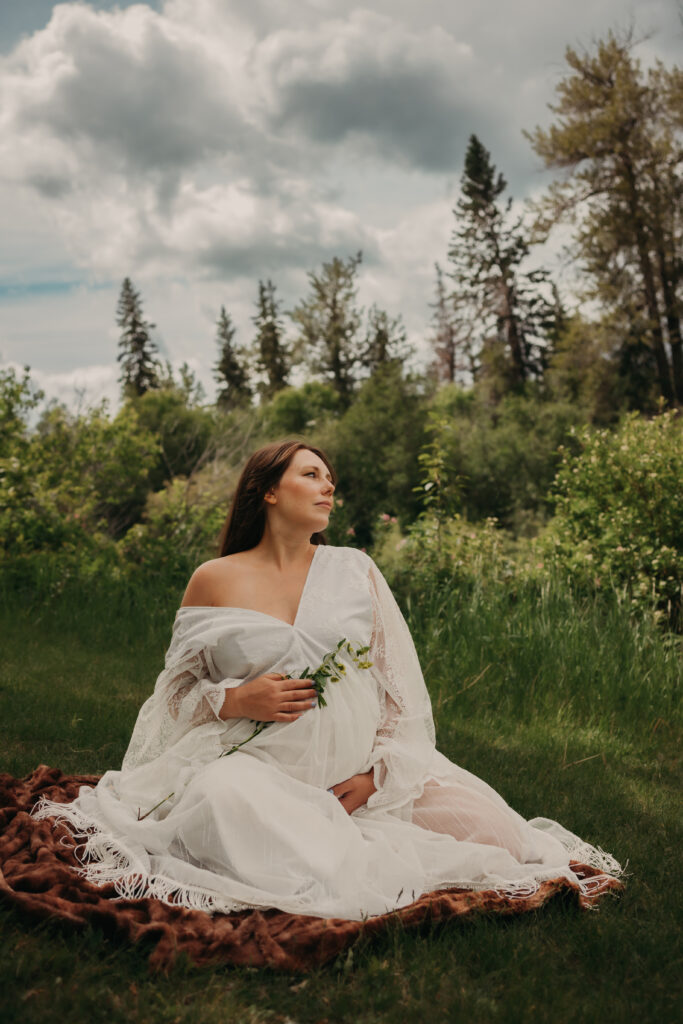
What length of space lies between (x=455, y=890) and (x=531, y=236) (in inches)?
1011

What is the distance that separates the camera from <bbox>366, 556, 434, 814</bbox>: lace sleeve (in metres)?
3.09

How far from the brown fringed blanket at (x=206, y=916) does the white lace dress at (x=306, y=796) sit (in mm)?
67

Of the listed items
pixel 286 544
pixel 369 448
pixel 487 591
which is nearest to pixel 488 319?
pixel 369 448

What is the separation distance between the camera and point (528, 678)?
5766 mm

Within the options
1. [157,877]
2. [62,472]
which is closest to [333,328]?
[62,472]

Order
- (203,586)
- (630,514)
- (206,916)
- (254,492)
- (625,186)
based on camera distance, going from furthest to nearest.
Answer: (625,186) → (630,514) → (254,492) → (203,586) → (206,916)

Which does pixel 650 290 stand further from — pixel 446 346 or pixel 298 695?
pixel 298 695

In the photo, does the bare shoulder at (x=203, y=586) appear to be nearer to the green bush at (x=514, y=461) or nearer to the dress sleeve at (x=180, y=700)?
the dress sleeve at (x=180, y=700)

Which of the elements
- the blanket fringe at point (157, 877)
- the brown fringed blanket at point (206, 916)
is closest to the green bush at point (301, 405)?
the blanket fringe at point (157, 877)

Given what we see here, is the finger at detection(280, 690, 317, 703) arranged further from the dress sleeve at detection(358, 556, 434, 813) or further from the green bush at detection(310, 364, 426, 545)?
the green bush at detection(310, 364, 426, 545)

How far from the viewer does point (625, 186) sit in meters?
25.0

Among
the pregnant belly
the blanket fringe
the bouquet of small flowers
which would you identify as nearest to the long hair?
the bouquet of small flowers

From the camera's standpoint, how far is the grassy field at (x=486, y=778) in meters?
2.31

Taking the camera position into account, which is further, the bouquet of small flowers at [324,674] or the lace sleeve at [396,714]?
the lace sleeve at [396,714]
